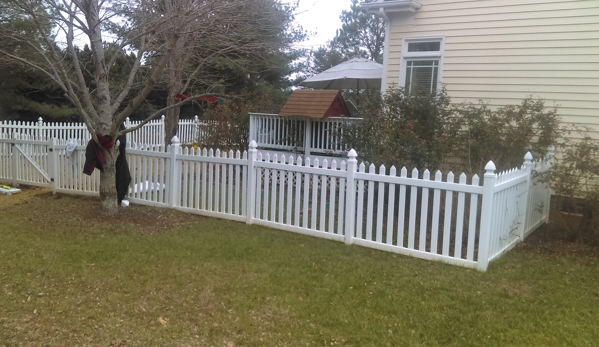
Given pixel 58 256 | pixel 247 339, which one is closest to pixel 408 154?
pixel 247 339

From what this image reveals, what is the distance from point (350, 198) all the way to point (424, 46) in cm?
497

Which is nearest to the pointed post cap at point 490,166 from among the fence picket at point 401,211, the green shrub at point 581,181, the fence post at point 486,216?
the fence post at point 486,216

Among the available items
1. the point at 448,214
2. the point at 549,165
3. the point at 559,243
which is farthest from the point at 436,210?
the point at 549,165

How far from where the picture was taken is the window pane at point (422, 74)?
31.6ft

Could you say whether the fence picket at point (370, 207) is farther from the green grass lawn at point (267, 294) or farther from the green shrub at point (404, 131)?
the green shrub at point (404, 131)

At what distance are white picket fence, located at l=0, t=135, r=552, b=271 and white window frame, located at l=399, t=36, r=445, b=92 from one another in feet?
9.49

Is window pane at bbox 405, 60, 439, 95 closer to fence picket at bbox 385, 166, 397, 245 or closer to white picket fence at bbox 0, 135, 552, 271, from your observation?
white picket fence at bbox 0, 135, 552, 271

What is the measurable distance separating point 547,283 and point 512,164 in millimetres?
2499

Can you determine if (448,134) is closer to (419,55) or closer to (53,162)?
(419,55)

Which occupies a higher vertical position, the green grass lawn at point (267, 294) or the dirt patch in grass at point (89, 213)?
the dirt patch in grass at point (89, 213)

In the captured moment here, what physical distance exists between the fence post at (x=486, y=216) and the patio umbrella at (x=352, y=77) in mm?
6559

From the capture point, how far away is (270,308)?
4309 mm

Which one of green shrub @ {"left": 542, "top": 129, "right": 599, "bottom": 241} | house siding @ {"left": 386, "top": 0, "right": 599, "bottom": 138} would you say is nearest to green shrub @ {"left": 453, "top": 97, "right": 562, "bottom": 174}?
green shrub @ {"left": 542, "top": 129, "right": 599, "bottom": 241}

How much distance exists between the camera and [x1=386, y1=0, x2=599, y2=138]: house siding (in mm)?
8109
